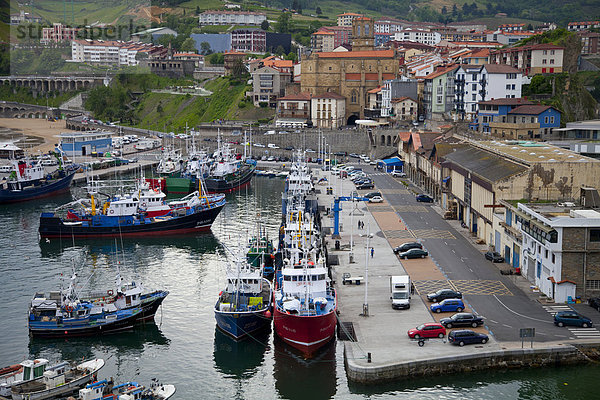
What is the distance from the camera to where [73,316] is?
3997 centimetres

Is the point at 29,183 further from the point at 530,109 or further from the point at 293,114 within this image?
the point at 530,109

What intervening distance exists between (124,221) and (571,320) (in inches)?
1585

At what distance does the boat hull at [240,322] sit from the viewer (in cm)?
3869

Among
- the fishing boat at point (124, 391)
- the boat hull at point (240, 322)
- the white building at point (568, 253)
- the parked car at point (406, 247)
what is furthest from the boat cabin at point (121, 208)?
the white building at point (568, 253)

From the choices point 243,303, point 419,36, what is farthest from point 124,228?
point 419,36

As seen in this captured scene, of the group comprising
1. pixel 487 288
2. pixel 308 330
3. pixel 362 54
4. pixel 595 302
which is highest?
pixel 362 54

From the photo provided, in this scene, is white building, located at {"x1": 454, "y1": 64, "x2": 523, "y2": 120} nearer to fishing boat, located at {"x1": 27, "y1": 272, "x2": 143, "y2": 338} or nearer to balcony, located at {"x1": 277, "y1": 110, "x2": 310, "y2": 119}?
balcony, located at {"x1": 277, "y1": 110, "x2": 310, "y2": 119}

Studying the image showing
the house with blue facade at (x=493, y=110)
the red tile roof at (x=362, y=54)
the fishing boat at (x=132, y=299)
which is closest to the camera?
the fishing boat at (x=132, y=299)

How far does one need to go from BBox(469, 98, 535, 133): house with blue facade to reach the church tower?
54.7 m

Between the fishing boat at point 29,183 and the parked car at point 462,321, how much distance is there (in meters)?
59.6

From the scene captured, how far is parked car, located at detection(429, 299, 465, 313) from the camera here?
3869 cm

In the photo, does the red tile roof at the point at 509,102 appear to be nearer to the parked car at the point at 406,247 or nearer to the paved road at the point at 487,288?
the paved road at the point at 487,288

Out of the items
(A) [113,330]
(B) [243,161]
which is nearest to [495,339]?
(A) [113,330]

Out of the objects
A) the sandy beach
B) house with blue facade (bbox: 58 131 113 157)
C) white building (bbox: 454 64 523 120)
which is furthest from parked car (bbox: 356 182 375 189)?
the sandy beach
